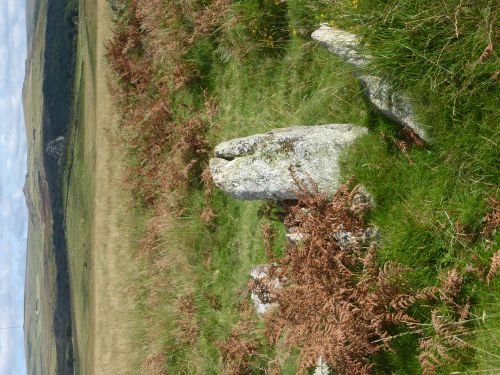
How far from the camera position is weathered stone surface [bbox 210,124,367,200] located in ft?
21.5

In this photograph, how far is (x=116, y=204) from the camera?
586 inches

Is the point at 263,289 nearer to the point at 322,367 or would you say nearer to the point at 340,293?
the point at 322,367

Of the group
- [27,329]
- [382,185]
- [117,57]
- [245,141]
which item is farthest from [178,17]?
[27,329]

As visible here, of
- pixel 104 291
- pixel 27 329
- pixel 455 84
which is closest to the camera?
pixel 455 84

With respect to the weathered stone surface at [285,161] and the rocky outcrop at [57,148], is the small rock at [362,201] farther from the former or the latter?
the rocky outcrop at [57,148]

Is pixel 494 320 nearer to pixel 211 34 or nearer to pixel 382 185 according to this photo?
pixel 382 185

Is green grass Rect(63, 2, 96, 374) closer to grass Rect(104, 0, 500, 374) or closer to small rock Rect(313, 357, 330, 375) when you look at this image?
grass Rect(104, 0, 500, 374)

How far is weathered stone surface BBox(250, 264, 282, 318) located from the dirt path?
625 centimetres

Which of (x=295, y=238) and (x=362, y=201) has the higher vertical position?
(x=362, y=201)

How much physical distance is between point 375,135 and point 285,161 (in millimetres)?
1235

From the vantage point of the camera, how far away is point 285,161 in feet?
22.4

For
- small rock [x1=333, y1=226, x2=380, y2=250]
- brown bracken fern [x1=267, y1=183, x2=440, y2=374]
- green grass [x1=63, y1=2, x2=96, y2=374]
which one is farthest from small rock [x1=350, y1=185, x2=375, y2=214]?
green grass [x1=63, y1=2, x2=96, y2=374]

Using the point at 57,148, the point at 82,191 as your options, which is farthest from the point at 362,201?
the point at 57,148

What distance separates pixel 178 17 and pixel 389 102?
22.4 feet
